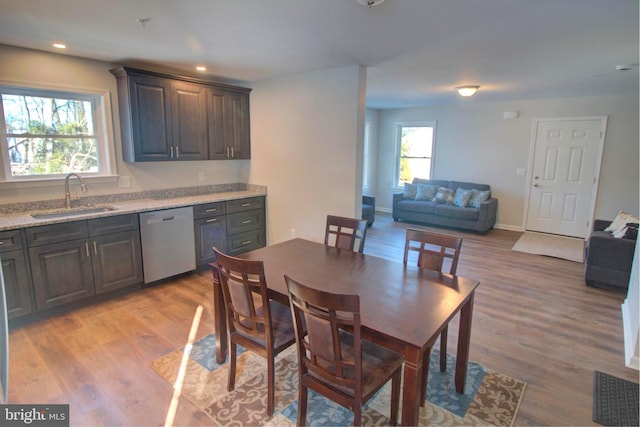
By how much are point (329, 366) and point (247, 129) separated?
12.5 ft

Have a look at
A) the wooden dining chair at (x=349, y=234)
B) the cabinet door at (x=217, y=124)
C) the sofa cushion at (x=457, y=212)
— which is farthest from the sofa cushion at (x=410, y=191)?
the wooden dining chair at (x=349, y=234)

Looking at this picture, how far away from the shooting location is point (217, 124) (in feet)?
14.8

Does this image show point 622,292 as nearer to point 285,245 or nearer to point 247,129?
point 285,245

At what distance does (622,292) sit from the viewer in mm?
3893

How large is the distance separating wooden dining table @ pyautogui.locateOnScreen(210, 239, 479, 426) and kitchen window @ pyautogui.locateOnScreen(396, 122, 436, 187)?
18.4 feet

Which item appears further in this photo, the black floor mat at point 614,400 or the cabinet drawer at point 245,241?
the cabinet drawer at point 245,241

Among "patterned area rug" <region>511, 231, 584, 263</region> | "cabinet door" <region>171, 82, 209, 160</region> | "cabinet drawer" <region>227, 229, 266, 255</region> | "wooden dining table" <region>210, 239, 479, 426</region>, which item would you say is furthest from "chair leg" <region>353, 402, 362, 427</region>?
"patterned area rug" <region>511, 231, 584, 263</region>

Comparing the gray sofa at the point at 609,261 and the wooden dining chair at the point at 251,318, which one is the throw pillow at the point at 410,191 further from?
the wooden dining chair at the point at 251,318

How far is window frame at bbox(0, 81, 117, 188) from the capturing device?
3215mm

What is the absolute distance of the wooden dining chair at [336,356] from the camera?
153 centimetres

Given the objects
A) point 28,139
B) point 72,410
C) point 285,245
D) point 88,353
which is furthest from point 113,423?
point 28,139

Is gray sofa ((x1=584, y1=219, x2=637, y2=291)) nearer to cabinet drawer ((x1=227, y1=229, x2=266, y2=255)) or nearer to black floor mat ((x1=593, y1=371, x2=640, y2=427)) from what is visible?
black floor mat ((x1=593, y1=371, x2=640, y2=427))

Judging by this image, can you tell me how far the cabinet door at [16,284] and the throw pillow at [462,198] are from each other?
6325mm

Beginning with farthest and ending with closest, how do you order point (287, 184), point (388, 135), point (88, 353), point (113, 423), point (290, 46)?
1. point (388, 135)
2. point (287, 184)
3. point (290, 46)
4. point (88, 353)
5. point (113, 423)
